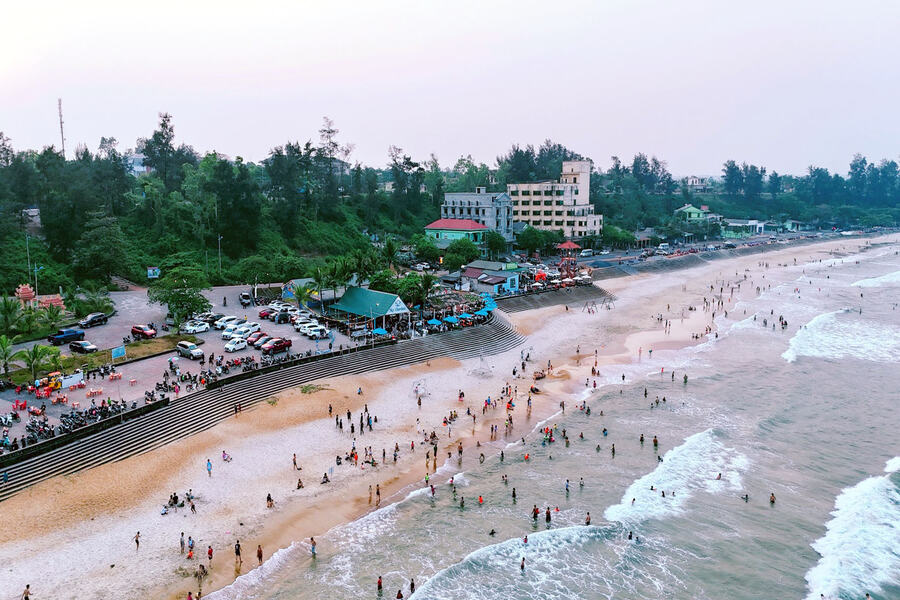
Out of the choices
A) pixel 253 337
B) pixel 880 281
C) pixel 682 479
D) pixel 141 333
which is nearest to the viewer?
pixel 682 479

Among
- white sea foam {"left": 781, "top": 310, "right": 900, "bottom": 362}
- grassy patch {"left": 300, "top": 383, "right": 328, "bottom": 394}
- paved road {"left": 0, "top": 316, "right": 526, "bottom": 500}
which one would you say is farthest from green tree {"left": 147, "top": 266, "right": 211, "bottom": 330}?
white sea foam {"left": 781, "top": 310, "right": 900, "bottom": 362}

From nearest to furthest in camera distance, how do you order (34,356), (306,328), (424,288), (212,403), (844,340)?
(34,356) → (212,403) → (306,328) → (424,288) → (844,340)

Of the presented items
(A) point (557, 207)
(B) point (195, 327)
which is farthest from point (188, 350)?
(A) point (557, 207)

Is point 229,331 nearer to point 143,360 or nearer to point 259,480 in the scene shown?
point 143,360

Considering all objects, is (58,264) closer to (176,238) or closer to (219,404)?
(176,238)

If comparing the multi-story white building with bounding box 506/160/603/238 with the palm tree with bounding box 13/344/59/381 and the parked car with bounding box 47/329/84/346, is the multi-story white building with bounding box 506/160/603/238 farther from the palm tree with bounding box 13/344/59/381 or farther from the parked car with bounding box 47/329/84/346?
the palm tree with bounding box 13/344/59/381

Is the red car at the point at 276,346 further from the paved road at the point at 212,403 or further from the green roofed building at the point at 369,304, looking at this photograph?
the green roofed building at the point at 369,304

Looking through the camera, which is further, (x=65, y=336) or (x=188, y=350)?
(x=65, y=336)
